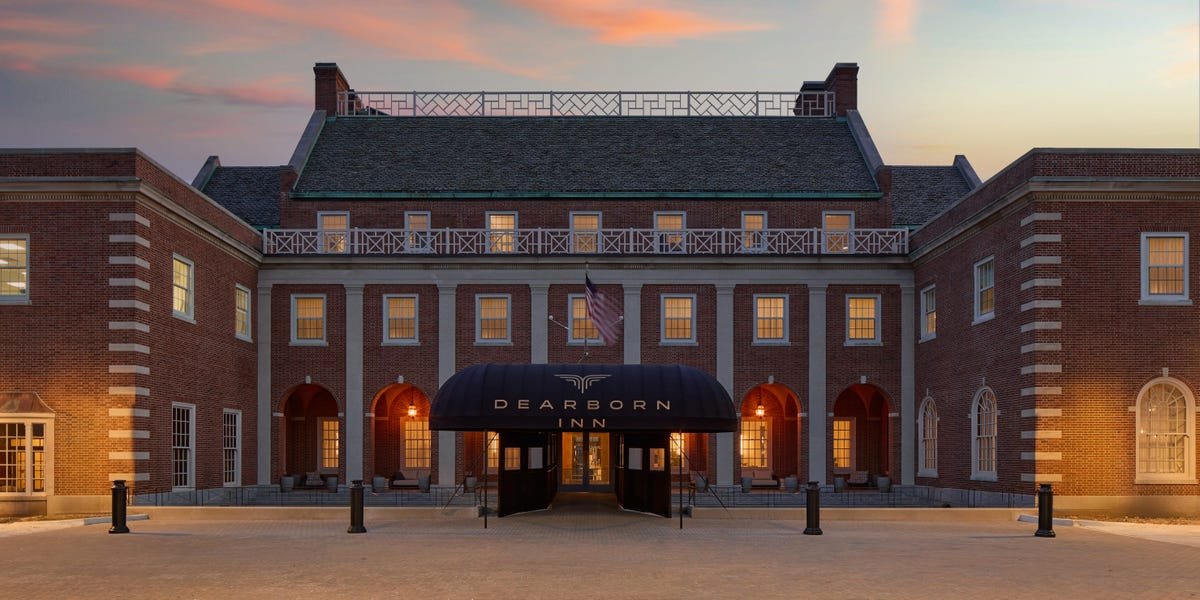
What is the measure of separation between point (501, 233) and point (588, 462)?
8.71 metres

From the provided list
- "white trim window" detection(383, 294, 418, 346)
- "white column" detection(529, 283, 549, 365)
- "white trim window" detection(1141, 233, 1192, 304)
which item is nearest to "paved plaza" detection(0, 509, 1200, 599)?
"white trim window" detection(1141, 233, 1192, 304)

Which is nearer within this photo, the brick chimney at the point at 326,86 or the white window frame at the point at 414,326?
the white window frame at the point at 414,326

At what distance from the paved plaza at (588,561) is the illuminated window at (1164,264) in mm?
6285

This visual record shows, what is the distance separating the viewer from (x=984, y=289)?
32.5m

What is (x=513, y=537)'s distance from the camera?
23.2 m

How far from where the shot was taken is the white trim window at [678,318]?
1574 inches

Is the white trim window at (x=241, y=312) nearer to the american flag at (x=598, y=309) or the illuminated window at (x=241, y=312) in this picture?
the illuminated window at (x=241, y=312)

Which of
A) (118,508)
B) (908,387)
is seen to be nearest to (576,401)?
(118,508)

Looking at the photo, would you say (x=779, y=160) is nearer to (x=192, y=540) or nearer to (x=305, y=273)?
(x=305, y=273)

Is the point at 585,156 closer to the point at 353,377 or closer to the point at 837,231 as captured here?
the point at 837,231

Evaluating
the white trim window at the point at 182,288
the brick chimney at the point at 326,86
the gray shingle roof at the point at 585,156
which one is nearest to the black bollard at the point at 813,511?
the white trim window at the point at 182,288

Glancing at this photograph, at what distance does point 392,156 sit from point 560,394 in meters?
20.9

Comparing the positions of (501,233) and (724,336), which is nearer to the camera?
(724,336)

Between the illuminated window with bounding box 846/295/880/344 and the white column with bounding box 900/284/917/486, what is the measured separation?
840 millimetres
